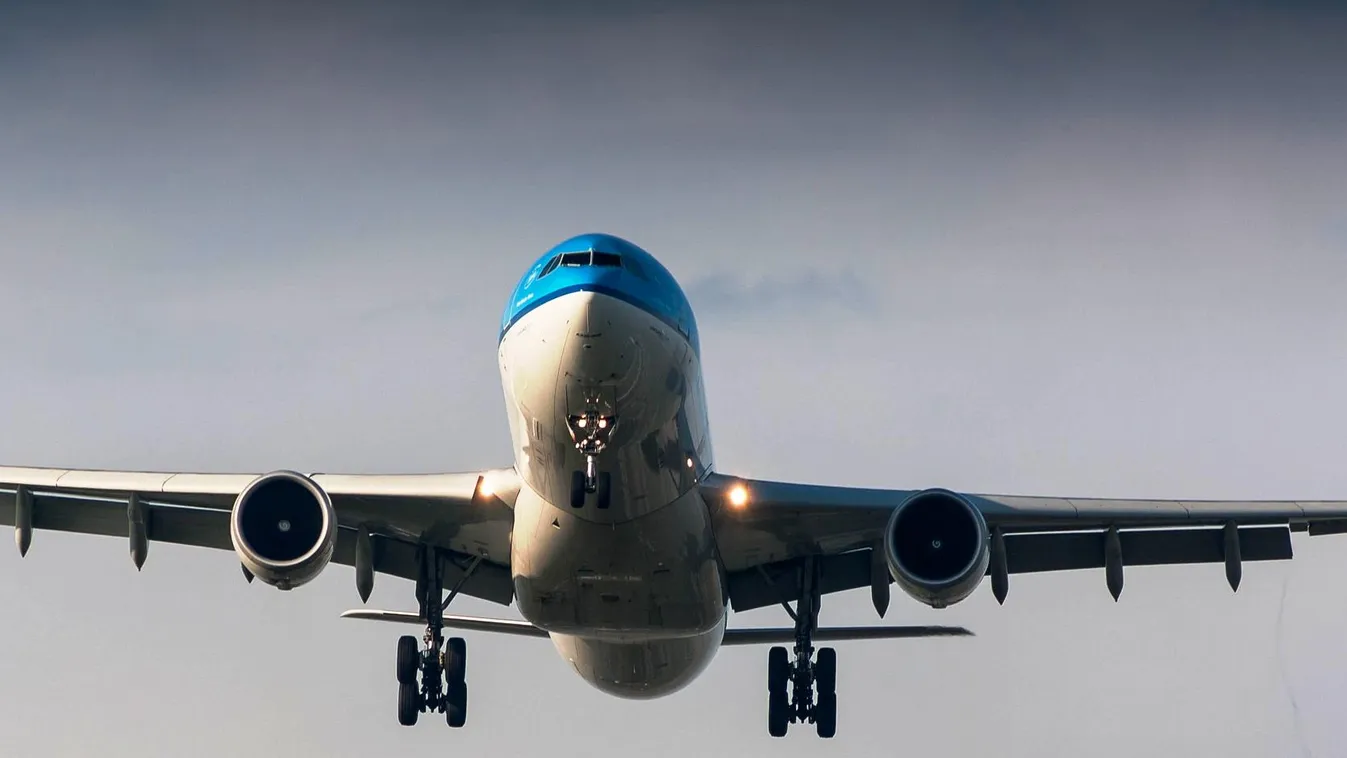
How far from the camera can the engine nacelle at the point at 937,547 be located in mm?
22547

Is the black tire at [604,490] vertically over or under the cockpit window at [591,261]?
under

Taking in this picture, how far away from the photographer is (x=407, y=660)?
27719mm

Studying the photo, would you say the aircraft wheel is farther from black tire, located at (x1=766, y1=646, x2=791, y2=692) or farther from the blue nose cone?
the blue nose cone

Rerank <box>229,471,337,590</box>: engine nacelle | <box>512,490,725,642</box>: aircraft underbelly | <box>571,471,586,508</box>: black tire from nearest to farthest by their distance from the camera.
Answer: <box>571,471,586,508</box>: black tire < <box>512,490,725,642</box>: aircraft underbelly < <box>229,471,337,590</box>: engine nacelle

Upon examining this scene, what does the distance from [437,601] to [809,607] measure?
5.39m

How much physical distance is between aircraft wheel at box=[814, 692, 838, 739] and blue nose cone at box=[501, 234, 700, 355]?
883 cm

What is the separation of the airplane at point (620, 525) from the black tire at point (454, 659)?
3 cm

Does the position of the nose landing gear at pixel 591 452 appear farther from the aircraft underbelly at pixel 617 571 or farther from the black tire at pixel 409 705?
the black tire at pixel 409 705

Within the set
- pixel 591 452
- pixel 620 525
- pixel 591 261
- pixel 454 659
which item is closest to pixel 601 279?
pixel 591 261

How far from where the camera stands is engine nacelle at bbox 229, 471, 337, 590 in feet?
73.7

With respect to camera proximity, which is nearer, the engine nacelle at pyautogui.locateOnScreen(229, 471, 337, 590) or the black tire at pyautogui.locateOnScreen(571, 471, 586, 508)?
the black tire at pyautogui.locateOnScreen(571, 471, 586, 508)

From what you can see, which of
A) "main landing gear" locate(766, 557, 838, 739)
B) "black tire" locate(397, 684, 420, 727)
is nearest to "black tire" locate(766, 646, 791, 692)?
"main landing gear" locate(766, 557, 838, 739)

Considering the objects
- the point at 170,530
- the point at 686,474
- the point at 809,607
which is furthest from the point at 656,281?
the point at 170,530

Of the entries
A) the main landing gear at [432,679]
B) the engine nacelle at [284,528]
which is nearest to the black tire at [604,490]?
the engine nacelle at [284,528]
